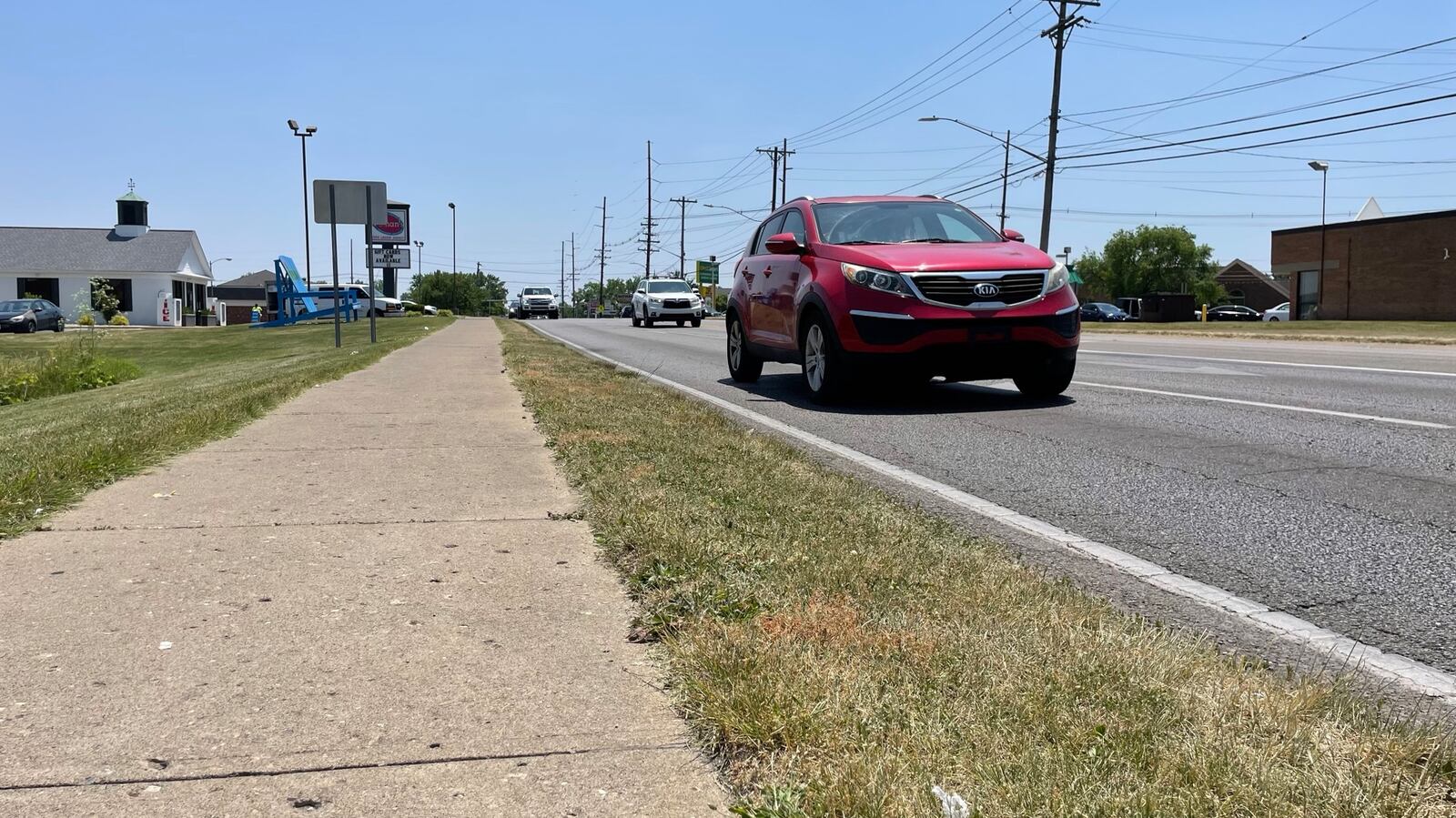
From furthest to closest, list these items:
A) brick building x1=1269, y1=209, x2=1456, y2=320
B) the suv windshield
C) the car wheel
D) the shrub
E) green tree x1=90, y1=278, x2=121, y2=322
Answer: green tree x1=90, y1=278, x2=121, y2=322
brick building x1=1269, y1=209, x2=1456, y2=320
the shrub
the car wheel
the suv windshield

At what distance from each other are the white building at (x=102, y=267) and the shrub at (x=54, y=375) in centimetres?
4784

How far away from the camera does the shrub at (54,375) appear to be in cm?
1816

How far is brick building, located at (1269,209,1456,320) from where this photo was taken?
47250mm

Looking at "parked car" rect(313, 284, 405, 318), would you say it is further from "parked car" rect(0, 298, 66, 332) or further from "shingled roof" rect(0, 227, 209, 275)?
"parked car" rect(0, 298, 66, 332)

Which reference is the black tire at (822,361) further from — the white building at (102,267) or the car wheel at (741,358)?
the white building at (102,267)

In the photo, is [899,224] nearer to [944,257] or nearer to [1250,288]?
[944,257]

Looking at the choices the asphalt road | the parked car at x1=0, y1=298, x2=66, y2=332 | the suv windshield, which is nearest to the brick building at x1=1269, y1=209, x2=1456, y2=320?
the asphalt road

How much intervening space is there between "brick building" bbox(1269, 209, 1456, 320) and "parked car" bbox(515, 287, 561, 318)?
41292mm

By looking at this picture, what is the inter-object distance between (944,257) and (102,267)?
222ft

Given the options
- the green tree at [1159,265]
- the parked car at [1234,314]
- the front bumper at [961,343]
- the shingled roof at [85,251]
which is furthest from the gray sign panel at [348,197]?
the green tree at [1159,265]

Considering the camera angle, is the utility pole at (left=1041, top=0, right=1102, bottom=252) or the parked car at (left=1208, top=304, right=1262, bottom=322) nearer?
the utility pole at (left=1041, top=0, right=1102, bottom=252)

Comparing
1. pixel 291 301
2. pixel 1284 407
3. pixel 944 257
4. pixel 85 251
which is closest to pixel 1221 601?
pixel 1284 407

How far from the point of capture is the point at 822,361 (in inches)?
387

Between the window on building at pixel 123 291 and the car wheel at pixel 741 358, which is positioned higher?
the window on building at pixel 123 291
